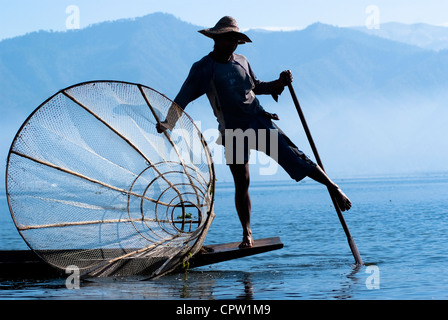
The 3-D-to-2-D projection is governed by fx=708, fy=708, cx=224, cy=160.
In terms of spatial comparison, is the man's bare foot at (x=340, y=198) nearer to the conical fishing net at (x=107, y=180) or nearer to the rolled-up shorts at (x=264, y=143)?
the rolled-up shorts at (x=264, y=143)

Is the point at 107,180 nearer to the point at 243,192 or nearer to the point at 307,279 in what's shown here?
the point at 243,192

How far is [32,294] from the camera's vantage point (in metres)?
6.08

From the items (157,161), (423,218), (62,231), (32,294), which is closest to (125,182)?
(157,161)

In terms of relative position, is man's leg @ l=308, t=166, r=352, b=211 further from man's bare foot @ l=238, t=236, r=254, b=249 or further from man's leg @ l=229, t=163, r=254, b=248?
man's bare foot @ l=238, t=236, r=254, b=249

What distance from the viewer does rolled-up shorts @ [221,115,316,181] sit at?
637 cm

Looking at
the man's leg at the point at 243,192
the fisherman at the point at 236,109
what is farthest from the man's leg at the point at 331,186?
the man's leg at the point at 243,192

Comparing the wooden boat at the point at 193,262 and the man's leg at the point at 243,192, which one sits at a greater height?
the man's leg at the point at 243,192

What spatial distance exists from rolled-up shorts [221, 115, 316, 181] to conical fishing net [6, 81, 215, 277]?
0.80 ft

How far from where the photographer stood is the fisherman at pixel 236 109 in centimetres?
629

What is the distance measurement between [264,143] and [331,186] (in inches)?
28.7

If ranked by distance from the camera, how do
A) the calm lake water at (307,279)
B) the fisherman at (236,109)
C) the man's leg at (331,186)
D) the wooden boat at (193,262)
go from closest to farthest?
the calm lake water at (307,279) < the fisherman at (236,109) < the man's leg at (331,186) < the wooden boat at (193,262)

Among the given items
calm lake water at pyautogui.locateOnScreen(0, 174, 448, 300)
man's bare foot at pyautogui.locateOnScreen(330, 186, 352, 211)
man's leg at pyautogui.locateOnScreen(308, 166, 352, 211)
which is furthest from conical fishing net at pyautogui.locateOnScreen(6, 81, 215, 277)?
man's bare foot at pyautogui.locateOnScreen(330, 186, 352, 211)

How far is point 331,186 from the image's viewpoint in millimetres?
6465
